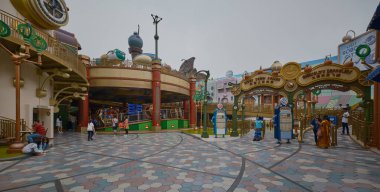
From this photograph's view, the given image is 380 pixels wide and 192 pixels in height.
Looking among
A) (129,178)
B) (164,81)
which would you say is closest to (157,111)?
(164,81)

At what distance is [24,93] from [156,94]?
1247 centimetres

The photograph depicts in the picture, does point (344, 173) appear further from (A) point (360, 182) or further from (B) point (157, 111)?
(B) point (157, 111)

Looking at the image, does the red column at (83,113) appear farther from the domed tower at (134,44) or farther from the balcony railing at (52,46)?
the domed tower at (134,44)

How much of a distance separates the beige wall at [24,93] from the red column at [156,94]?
1035cm

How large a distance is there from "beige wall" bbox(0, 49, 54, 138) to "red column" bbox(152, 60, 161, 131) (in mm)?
10346

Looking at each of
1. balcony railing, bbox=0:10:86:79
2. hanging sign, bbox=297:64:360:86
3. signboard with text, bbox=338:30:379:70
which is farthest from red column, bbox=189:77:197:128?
signboard with text, bbox=338:30:379:70

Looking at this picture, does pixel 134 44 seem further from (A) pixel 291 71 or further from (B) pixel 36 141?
(B) pixel 36 141

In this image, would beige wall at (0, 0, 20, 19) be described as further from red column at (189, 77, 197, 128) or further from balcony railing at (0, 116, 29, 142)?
red column at (189, 77, 197, 128)

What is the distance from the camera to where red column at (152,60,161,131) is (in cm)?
2228

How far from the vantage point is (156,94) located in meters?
22.7

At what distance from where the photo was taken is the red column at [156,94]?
877 inches

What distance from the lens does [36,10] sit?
1211cm

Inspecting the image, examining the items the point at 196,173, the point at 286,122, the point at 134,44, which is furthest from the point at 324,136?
the point at 134,44

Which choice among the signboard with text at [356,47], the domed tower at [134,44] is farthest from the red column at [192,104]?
the signboard with text at [356,47]
